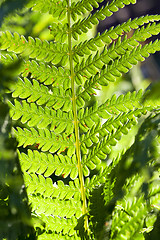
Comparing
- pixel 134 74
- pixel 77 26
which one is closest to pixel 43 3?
pixel 77 26

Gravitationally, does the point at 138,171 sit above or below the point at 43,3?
below

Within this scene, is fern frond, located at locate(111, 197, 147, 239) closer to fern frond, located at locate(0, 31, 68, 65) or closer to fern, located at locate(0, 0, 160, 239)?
fern, located at locate(0, 0, 160, 239)

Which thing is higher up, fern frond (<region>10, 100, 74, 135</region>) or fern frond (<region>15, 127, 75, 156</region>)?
fern frond (<region>10, 100, 74, 135</region>)

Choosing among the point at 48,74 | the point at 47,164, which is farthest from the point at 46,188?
the point at 48,74

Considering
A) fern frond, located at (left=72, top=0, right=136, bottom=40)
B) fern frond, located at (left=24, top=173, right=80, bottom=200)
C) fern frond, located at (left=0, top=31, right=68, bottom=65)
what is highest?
fern frond, located at (left=72, top=0, right=136, bottom=40)

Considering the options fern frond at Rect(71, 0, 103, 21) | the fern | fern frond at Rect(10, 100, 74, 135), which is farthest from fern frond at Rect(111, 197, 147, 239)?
fern frond at Rect(71, 0, 103, 21)

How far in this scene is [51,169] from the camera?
353 mm

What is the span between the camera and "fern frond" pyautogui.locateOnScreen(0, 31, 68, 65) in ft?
1.11

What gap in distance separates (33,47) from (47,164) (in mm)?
131

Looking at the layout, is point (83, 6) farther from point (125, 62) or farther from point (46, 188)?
point (46, 188)

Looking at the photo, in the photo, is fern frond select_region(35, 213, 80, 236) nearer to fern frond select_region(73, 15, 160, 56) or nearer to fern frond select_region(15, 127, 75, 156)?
fern frond select_region(15, 127, 75, 156)

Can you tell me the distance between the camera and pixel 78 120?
0.37 m

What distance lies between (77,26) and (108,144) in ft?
0.45

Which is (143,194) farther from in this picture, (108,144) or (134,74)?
(134,74)
